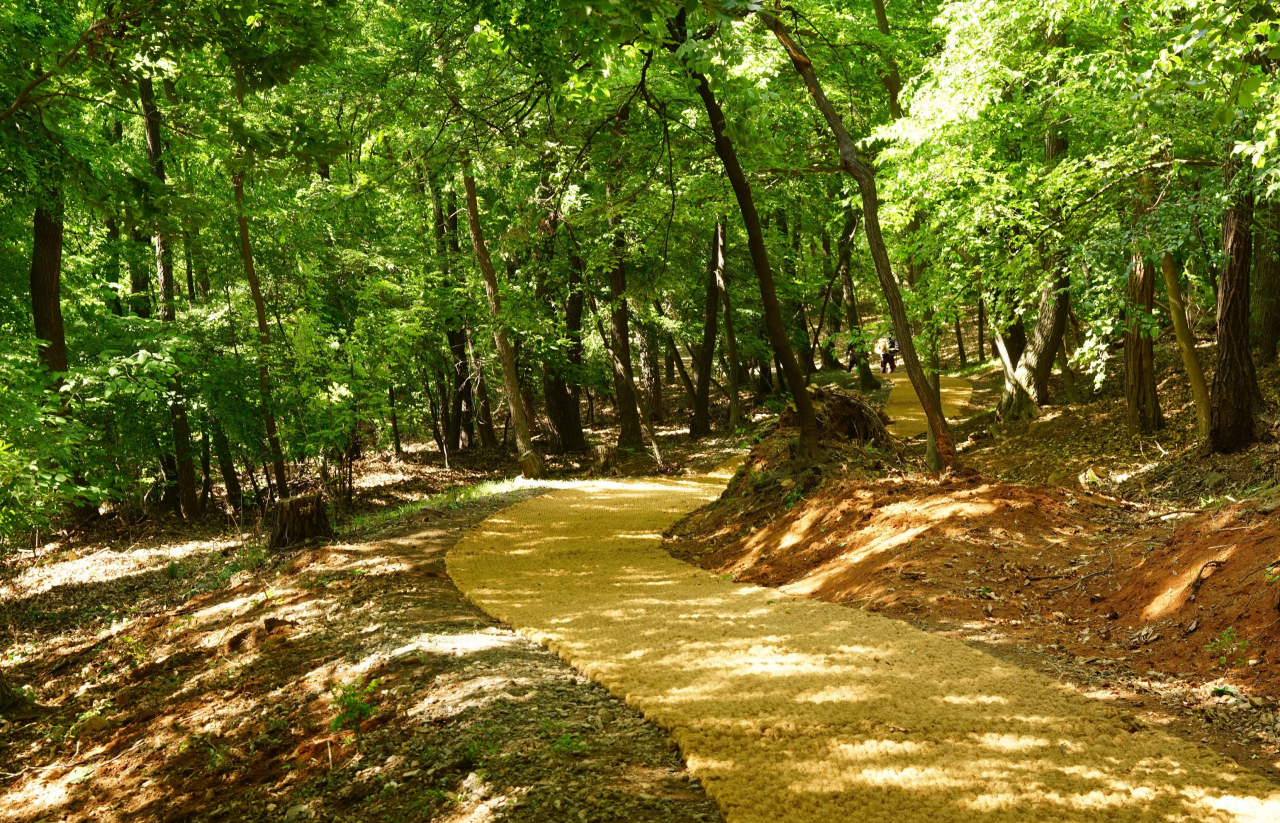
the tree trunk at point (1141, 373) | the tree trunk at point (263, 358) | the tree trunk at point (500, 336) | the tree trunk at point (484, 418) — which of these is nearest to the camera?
the tree trunk at point (1141, 373)

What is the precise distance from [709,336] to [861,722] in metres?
16.6

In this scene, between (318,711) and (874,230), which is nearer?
(318,711)

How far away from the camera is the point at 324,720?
455 centimetres

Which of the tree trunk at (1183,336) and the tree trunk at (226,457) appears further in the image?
the tree trunk at (226,457)

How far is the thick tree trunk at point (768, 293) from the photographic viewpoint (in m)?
8.50

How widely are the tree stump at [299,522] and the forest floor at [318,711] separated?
0.35 metres

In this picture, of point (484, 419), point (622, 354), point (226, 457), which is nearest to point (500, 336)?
point (622, 354)

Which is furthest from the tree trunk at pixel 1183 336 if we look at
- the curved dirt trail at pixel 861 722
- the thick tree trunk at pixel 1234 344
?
the curved dirt trail at pixel 861 722

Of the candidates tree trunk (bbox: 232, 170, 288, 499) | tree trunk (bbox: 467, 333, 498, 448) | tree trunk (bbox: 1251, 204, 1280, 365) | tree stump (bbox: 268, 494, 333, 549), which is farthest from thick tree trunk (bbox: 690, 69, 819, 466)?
tree trunk (bbox: 467, 333, 498, 448)

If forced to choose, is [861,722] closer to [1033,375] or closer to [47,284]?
[47,284]

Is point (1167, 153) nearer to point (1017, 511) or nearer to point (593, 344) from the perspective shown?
point (1017, 511)

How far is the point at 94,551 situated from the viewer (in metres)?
13.1

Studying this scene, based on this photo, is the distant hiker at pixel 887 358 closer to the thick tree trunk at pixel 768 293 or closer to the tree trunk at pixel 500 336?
the tree trunk at pixel 500 336

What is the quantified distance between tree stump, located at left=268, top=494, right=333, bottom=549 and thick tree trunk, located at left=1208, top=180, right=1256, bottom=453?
11117mm
